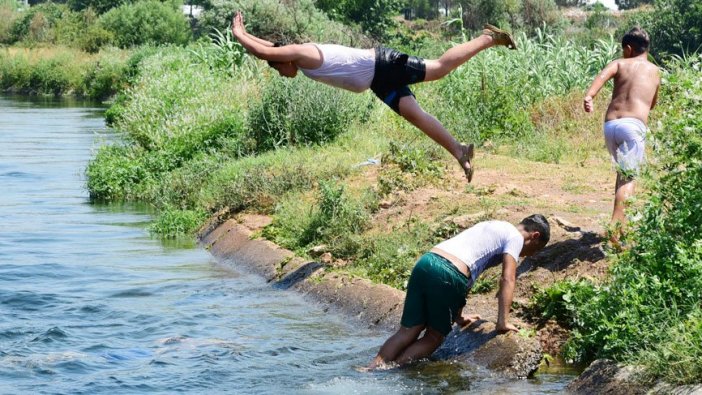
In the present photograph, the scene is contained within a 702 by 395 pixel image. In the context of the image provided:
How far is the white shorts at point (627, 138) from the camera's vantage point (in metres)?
9.62

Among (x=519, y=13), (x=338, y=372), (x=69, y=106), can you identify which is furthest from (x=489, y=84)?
(x=519, y=13)

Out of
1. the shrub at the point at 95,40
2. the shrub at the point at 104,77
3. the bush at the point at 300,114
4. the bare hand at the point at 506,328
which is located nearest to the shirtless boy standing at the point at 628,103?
the bare hand at the point at 506,328

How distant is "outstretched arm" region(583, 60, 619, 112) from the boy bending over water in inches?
50.5

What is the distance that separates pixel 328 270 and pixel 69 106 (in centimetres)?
3824

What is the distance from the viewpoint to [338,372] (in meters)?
8.96

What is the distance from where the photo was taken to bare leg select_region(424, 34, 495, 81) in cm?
1048

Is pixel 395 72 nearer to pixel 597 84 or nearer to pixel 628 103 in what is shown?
pixel 597 84

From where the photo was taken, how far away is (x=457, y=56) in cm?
1057

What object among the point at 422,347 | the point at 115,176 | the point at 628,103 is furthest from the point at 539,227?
the point at 115,176

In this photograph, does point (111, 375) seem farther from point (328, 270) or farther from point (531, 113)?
point (531, 113)

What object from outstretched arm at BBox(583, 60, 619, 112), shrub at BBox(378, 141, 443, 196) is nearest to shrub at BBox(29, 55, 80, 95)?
shrub at BBox(378, 141, 443, 196)

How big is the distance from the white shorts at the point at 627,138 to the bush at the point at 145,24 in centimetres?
5696

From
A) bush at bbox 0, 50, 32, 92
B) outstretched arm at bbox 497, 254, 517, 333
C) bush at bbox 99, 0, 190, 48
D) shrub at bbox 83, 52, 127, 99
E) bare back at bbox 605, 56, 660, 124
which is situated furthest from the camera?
bush at bbox 99, 0, 190, 48

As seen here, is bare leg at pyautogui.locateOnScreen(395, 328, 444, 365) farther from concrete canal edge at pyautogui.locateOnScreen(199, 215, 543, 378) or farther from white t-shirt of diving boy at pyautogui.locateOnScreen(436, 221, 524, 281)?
white t-shirt of diving boy at pyautogui.locateOnScreen(436, 221, 524, 281)
